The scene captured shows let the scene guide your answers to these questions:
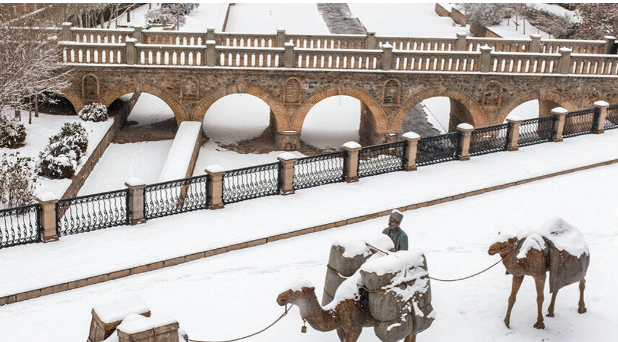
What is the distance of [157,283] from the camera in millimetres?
13195

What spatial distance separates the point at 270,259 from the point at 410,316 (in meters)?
4.64

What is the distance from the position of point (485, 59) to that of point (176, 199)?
13682 mm

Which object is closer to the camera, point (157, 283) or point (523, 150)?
point (157, 283)

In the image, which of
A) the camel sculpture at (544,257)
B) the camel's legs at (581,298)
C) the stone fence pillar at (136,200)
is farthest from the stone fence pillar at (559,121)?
the stone fence pillar at (136,200)

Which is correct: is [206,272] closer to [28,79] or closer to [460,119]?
[28,79]

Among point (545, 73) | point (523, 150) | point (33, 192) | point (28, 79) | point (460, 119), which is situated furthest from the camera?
point (460, 119)

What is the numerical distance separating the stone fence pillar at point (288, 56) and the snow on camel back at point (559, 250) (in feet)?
50.3

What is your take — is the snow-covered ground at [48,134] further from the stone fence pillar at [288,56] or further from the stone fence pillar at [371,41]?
the stone fence pillar at [371,41]

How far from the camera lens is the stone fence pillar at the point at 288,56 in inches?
987

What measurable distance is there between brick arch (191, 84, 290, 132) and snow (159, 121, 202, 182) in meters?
0.46

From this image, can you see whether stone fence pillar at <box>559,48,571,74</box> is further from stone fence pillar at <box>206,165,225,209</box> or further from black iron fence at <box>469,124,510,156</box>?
stone fence pillar at <box>206,165,225,209</box>

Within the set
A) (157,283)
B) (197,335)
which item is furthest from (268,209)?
(197,335)

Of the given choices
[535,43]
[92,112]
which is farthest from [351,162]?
[535,43]

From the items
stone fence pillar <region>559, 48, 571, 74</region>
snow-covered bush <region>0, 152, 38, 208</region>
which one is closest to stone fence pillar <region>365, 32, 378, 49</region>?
stone fence pillar <region>559, 48, 571, 74</region>
